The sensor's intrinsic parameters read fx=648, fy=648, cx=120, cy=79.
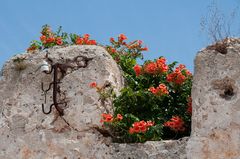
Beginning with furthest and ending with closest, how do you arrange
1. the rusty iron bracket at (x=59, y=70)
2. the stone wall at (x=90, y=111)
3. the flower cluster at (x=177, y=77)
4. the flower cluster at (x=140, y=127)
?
the rusty iron bracket at (x=59, y=70) < the flower cluster at (x=177, y=77) < the flower cluster at (x=140, y=127) < the stone wall at (x=90, y=111)

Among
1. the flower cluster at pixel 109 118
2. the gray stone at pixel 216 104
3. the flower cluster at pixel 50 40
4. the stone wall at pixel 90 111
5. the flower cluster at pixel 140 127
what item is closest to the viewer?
the gray stone at pixel 216 104

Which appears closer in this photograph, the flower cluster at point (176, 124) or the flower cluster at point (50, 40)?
the flower cluster at point (176, 124)

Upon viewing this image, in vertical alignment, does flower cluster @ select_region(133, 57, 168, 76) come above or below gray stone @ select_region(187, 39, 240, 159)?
above

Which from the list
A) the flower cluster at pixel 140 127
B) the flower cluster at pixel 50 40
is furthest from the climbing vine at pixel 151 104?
the flower cluster at pixel 50 40

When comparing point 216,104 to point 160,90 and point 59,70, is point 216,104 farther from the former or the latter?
point 59,70

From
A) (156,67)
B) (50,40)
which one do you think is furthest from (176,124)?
(50,40)

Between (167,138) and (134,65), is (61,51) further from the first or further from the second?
(167,138)


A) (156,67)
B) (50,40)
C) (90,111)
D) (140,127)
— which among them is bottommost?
(140,127)

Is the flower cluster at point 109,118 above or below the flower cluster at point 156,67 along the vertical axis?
below

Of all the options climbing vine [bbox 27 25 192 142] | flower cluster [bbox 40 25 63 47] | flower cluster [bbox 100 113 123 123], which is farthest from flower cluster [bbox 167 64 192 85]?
flower cluster [bbox 40 25 63 47]

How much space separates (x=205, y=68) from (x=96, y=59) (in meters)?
1.33

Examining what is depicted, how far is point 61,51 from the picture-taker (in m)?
7.11

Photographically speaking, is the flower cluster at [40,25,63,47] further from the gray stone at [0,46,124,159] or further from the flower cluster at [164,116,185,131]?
the flower cluster at [164,116,185,131]

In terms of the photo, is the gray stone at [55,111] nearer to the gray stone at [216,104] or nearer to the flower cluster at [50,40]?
the flower cluster at [50,40]
